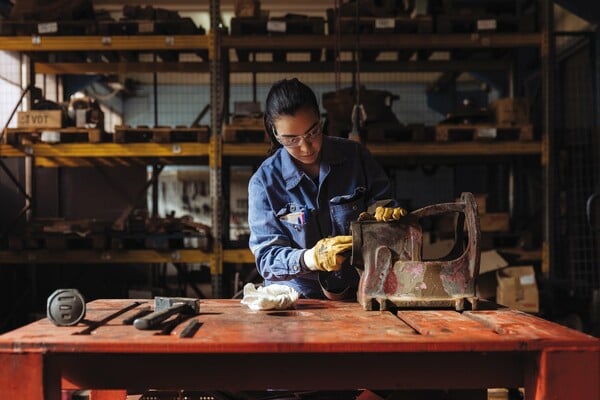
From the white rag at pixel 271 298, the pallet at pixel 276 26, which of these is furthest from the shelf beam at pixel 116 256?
the white rag at pixel 271 298

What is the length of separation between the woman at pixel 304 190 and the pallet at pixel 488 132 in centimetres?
318

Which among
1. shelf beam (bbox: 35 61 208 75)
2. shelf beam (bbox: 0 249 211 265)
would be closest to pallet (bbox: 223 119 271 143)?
shelf beam (bbox: 0 249 211 265)

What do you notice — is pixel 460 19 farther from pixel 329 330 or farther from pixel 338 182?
pixel 329 330

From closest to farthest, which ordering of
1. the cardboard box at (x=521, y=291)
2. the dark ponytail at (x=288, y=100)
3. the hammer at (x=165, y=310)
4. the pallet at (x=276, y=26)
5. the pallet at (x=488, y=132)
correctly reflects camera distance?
1. the hammer at (x=165, y=310)
2. the dark ponytail at (x=288, y=100)
3. the cardboard box at (x=521, y=291)
4. the pallet at (x=488, y=132)
5. the pallet at (x=276, y=26)

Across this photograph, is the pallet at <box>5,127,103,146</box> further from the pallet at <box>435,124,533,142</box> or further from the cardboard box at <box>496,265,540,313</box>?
the cardboard box at <box>496,265,540,313</box>

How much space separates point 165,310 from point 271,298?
1.53 ft

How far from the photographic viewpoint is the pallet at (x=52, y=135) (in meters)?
6.24

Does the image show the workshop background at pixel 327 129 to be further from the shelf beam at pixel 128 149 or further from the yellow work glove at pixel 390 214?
the yellow work glove at pixel 390 214

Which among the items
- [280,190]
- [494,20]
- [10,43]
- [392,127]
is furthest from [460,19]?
[10,43]

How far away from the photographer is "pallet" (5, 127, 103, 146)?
20.5 ft

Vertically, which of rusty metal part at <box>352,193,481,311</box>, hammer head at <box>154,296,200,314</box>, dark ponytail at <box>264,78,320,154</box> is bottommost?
hammer head at <box>154,296,200,314</box>

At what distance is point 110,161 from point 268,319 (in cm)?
585

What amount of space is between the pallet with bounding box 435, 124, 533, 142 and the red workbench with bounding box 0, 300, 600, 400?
13.9 ft

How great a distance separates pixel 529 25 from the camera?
6406mm
